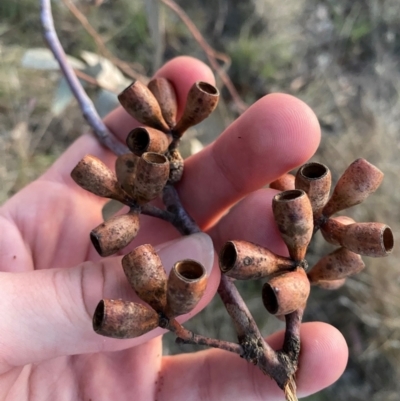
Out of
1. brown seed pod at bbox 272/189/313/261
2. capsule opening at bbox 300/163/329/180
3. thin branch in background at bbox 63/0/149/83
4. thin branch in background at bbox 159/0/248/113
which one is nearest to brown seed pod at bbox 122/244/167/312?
brown seed pod at bbox 272/189/313/261

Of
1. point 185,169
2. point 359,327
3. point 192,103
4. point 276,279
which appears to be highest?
point 192,103

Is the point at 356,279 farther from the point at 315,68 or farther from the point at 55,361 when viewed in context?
the point at 55,361

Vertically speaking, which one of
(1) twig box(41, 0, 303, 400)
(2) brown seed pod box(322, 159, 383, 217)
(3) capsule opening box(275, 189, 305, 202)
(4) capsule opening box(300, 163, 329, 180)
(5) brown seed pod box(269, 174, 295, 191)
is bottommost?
(1) twig box(41, 0, 303, 400)

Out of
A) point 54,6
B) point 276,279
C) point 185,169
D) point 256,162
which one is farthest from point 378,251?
point 54,6

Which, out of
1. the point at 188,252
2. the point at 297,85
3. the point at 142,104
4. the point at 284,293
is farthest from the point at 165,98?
the point at 297,85

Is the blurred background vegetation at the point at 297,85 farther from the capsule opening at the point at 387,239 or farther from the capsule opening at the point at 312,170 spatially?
the capsule opening at the point at 387,239

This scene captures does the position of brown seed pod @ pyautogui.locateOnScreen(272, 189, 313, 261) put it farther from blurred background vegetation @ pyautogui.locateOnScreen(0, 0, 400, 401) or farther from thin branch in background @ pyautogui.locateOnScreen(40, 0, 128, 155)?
blurred background vegetation @ pyautogui.locateOnScreen(0, 0, 400, 401)
